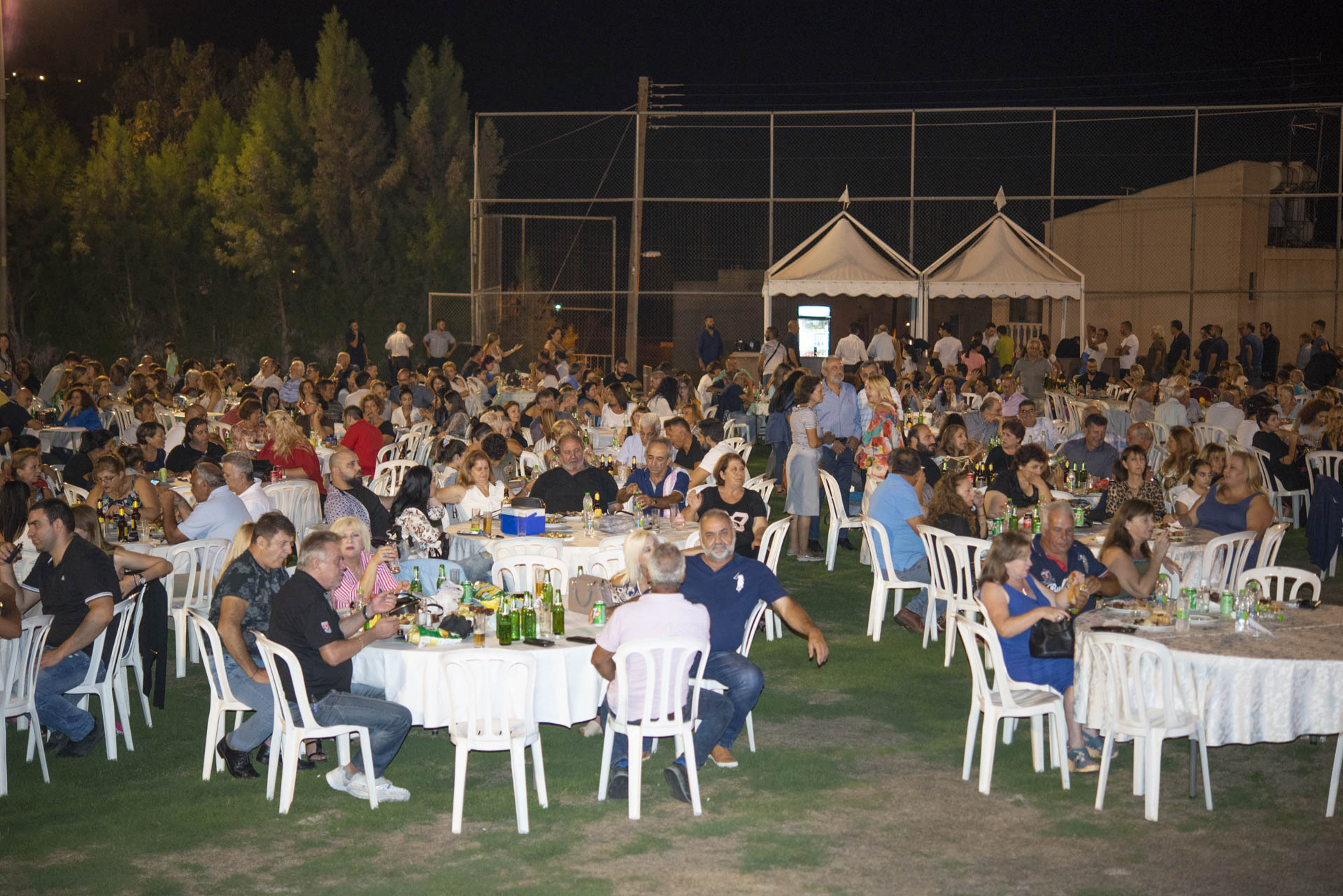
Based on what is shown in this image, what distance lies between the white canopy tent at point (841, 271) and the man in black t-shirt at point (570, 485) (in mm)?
10695

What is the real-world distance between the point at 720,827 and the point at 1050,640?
1791 millimetres

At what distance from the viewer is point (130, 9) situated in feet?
150

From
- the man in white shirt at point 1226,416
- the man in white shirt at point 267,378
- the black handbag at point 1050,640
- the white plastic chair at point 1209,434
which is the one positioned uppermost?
the man in white shirt at point 267,378

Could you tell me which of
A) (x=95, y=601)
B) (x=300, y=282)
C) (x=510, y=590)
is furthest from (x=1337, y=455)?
(x=300, y=282)

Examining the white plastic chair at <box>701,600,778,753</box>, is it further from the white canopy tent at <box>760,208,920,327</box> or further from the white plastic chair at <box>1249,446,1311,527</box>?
the white canopy tent at <box>760,208,920,327</box>

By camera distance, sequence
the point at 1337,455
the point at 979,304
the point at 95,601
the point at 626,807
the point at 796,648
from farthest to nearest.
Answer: the point at 979,304 → the point at 1337,455 → the point at 796,648 → the point at 95,601 → the point at 626,807

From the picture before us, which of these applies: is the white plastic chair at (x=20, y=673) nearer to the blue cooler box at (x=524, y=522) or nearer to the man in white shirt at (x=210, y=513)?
the man in white shirt at (x=210, y=513)

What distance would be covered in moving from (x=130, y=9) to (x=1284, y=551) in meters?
43.8

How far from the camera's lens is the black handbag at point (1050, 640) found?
643cm

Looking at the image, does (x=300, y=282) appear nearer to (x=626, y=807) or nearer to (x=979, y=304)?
(x=979, y=304)

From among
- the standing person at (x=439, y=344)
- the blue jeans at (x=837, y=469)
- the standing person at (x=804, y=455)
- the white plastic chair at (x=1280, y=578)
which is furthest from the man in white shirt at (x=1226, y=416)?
the standing person at (x=439, y=344)

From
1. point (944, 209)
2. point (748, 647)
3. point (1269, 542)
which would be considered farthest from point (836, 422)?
point (944, 209)

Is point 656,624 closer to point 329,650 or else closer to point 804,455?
point 329,650

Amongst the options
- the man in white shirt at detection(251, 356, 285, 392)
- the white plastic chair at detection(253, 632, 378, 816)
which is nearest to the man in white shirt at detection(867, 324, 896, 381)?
the man in white shirt at detection(251, 356, 285, 392)
